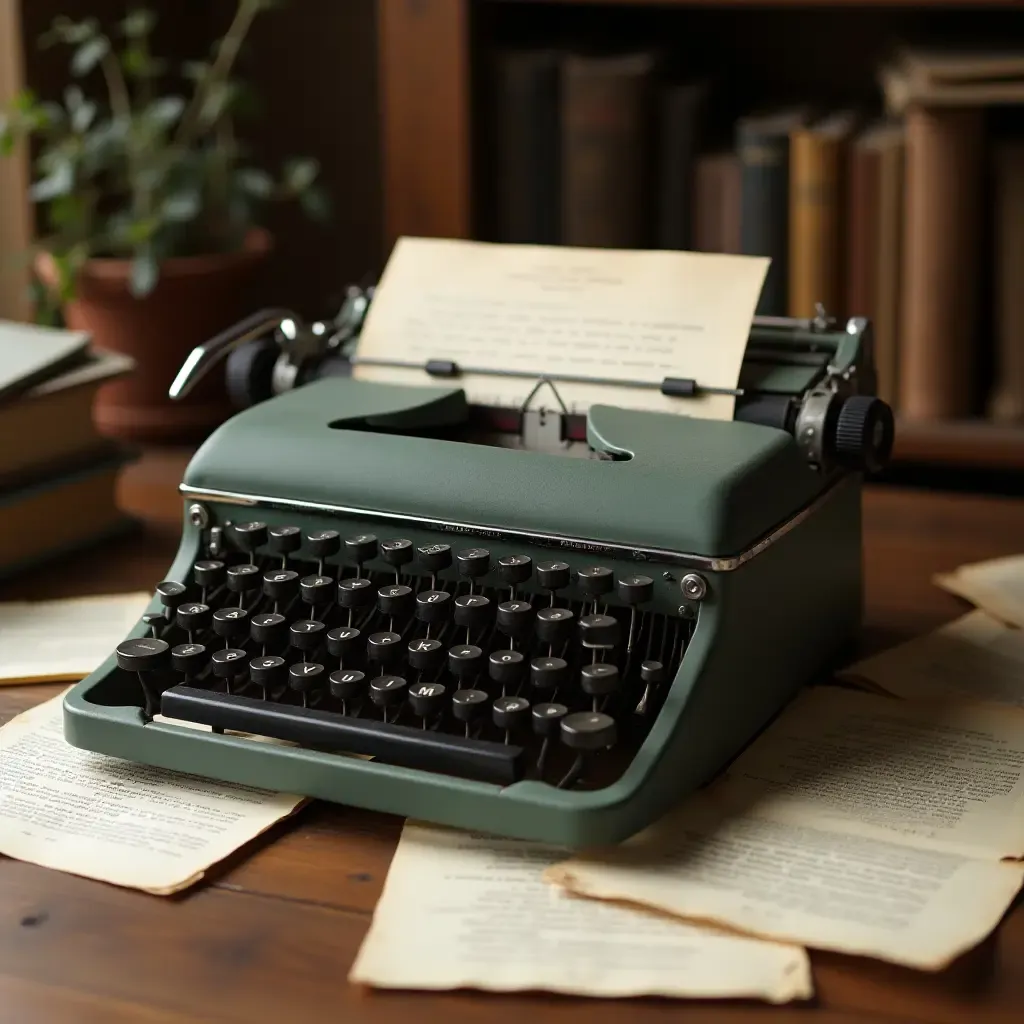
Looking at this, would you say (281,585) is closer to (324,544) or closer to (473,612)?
(324,544)

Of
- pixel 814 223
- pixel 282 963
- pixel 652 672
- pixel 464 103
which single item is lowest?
pixel 282 963

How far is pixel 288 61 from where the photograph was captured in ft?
8.04

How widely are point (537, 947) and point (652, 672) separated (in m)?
0.23

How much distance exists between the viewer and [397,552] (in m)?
1.21

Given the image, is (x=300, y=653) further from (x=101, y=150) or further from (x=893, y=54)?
(x=893, y=54)

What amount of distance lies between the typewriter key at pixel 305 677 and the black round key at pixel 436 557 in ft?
0.37

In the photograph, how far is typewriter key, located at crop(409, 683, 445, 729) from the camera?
3.65ft

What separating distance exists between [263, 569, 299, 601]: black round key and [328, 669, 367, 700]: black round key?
10cm

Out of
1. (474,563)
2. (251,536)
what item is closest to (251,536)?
(251,536)

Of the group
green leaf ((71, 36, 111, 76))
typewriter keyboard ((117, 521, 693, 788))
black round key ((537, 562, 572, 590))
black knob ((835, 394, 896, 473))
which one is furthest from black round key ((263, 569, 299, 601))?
green leaf ((71, 36, 111, 76))

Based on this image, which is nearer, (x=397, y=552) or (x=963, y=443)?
(x=397, y=552)

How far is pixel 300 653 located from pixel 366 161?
1372 millimetres

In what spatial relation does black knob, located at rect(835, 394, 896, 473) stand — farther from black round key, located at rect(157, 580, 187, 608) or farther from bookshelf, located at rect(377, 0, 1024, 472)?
bookshelf, located at rect(377, 0, 1024, 472)

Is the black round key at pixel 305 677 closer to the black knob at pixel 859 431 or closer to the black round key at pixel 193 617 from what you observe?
the black round key at pixel 193 617
